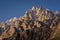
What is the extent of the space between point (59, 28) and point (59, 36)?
13996 millimetres

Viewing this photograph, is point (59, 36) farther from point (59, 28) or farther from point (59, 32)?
point (59, 28)

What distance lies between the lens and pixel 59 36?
131125 mm

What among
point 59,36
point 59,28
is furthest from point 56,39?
point 59,28

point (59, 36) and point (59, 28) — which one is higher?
point (59, 28)

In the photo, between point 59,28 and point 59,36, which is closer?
point 59,36

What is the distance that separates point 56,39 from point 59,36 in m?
5.49

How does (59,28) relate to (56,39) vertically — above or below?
above

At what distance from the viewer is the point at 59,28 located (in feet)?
473

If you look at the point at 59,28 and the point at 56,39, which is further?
the point at 59,28

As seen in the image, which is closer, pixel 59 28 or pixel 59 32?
pixel 59 32

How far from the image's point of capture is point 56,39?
127 metres

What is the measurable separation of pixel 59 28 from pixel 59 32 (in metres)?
10.0

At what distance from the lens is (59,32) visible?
134m

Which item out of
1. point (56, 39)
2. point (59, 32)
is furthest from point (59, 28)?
point (56, 39)
